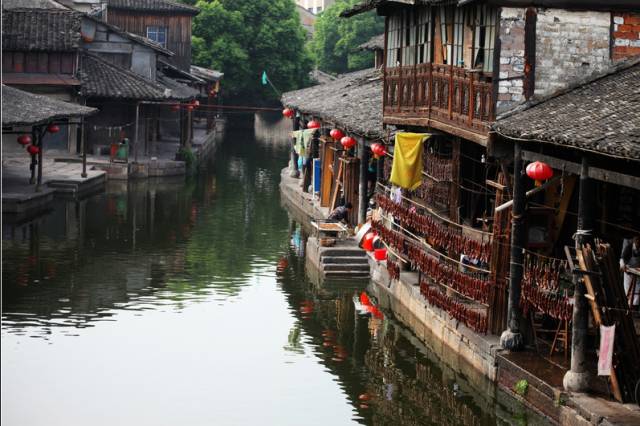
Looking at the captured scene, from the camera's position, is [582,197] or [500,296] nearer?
[582,197]

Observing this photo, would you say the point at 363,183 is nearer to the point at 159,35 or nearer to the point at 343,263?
the point at 343,263

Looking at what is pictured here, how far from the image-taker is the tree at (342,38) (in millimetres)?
110412

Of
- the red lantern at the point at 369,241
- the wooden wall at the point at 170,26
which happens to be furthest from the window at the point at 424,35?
the wooden wall at the point at 170,26

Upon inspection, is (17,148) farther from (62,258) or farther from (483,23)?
(483,23)

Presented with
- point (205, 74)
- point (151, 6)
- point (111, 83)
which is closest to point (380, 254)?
point (111, 83)

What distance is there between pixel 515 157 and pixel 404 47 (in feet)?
30.6

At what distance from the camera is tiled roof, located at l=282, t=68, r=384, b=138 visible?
35.7 m

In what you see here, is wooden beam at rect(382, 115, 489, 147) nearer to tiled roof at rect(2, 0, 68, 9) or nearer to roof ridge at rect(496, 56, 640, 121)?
roof ridge at rect(496, 56, 640, 121)

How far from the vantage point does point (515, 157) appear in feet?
73.7

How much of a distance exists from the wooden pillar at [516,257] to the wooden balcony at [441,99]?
1.81 meters

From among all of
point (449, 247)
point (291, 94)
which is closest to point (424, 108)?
point (449, 247)

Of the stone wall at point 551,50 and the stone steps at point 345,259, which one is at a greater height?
the stone wall at point 551,50

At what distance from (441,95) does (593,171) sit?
8.46 meters

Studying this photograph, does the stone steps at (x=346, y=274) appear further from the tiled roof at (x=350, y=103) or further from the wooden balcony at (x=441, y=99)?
the wooden balcony at (x=441, y=99)
